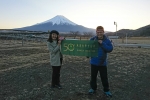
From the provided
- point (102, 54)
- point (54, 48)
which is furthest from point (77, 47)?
point (102, 54)

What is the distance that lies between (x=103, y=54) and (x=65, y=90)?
5.63 feet

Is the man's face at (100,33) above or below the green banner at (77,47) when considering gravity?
above

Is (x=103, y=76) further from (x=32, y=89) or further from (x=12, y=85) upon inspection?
(x=12, y=85)

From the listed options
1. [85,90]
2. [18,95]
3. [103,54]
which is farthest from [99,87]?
[18,95]

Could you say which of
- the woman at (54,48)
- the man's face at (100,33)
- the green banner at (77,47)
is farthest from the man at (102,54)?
the woman at (54,48)

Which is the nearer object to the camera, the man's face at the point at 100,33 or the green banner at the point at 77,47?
the man's face at the point at 100,33

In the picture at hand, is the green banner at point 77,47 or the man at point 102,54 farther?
the green banner at point 77,47

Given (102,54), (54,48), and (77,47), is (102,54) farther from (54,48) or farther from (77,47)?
(54,48)

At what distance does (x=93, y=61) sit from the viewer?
527 centimetres

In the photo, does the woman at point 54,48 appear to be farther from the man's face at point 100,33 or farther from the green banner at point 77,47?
the man's face at point 100,33

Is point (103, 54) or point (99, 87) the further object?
point (99, 87)

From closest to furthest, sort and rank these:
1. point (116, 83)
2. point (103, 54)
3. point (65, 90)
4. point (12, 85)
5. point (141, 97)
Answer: point (103, 54) → point (141, 97) → point (65, 90) → point (12, 85) → point (116, 83)

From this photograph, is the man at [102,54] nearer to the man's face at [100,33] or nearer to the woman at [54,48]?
the man's face at [100,33]

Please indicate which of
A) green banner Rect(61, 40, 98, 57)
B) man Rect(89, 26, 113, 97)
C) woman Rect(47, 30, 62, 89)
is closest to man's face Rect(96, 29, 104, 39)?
man Rect(89, 26, 113, 97)
